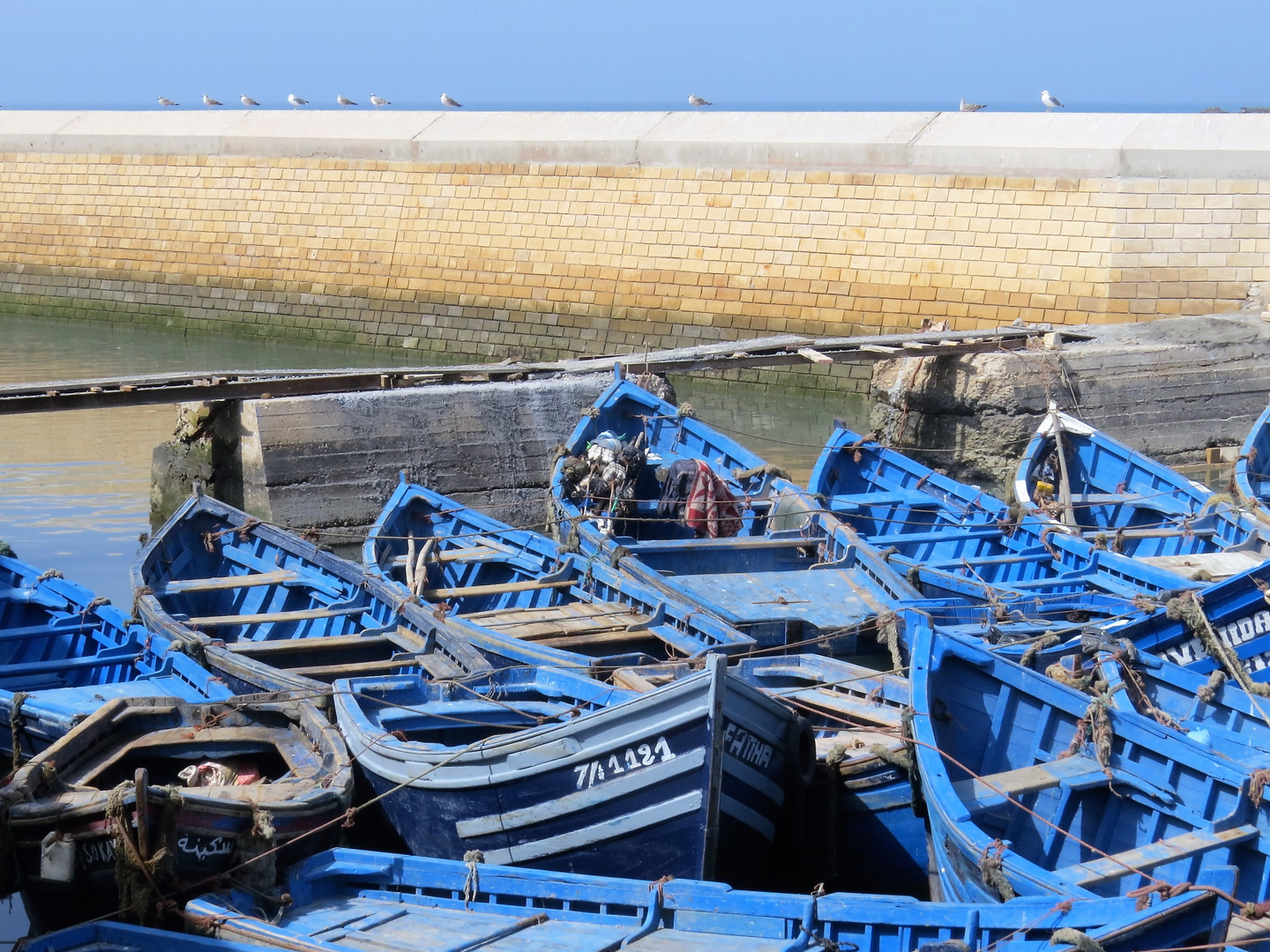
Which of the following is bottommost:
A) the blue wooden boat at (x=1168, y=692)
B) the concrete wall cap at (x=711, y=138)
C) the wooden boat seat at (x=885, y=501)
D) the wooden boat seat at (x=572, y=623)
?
the wooden boat seat at (x=572, y=623)

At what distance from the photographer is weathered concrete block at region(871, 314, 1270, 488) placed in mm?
16812

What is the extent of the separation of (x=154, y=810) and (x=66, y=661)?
9.35ft

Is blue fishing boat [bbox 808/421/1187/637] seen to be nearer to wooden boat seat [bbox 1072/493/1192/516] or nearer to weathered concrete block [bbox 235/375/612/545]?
wooden boat seat [bbox 1072/493/1192/516]

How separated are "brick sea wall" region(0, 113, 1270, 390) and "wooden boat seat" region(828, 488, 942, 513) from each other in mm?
10439

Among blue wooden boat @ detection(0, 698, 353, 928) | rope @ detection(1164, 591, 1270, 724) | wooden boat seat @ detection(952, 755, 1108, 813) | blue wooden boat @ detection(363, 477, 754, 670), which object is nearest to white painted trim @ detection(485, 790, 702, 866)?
blue wooden boat @ detection(0, 698, 353, 928)

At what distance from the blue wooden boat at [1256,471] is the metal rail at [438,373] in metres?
4.30

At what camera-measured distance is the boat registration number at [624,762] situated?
5969mm

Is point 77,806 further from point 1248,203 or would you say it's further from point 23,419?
point 1248,203

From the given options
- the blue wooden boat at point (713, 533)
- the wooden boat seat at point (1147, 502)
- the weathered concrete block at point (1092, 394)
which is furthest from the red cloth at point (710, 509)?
the weathered concrete block at point (1092, 394)

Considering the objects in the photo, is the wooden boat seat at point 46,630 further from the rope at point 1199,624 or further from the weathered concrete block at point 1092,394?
the weathered concrete block at point 1092,394

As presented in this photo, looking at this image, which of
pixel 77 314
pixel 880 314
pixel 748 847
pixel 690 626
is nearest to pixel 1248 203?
pixel 880 314

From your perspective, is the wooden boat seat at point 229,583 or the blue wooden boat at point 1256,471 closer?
the wooden boat seat at point 229,583

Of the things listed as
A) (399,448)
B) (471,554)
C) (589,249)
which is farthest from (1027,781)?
(589,249)

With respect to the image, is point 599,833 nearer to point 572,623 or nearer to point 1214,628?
point 572,623
